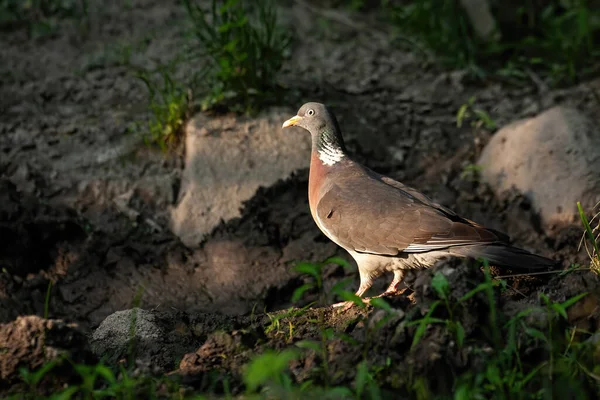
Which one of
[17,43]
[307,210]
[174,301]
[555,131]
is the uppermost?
[17,43]

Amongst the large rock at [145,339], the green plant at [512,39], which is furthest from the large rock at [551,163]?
the large rock at [145,339]

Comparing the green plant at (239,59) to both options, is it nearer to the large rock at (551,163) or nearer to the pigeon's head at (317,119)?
the pigeon's head at (317,119)

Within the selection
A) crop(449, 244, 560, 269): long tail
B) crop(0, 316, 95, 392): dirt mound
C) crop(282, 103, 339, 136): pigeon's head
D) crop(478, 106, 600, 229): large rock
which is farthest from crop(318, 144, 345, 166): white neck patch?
crop(0, 316, 95, 392): dirt mound

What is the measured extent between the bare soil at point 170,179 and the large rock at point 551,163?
144 mm

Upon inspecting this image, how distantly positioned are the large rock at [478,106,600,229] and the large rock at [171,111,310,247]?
1.47 m

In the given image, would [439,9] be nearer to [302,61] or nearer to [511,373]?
[302,61]

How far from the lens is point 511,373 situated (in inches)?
124

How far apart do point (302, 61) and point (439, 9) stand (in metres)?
1.36

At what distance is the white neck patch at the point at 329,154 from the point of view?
509 centimetres

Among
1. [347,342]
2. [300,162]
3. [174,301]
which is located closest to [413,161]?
[300,162]

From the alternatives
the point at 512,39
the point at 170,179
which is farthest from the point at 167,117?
the point at 512,39

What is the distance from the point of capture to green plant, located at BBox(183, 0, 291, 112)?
602 cm

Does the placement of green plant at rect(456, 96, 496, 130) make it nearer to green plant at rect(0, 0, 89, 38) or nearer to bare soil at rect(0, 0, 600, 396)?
bare soil at rect(0, 0, 600, 396)

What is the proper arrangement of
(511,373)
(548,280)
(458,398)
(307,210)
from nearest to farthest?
(458,398) → (511,373) → (548,280) → (307,210)
